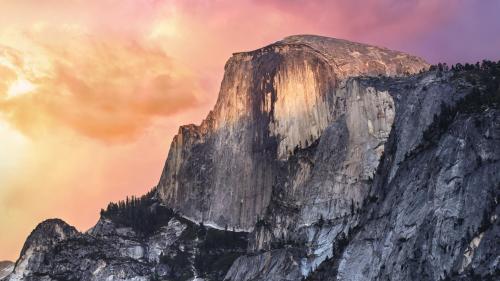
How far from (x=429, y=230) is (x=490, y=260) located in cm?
2566

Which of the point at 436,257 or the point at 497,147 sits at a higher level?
the point at 497,147

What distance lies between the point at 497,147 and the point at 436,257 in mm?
25440

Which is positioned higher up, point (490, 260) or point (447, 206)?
point (447, 206)

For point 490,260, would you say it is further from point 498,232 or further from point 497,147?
point 497,147

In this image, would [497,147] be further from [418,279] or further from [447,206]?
[418,279]

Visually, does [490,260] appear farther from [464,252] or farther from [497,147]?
[497,147]

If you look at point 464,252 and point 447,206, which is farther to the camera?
point 447,206

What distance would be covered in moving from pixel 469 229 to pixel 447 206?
10746 mm

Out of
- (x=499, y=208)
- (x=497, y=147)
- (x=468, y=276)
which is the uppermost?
(x=497, y=147)

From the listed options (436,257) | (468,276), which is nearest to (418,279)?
(436,257)

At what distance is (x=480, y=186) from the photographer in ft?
635

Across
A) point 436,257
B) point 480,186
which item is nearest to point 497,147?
point 480,186

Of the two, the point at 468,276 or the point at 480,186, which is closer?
the point at 468,276

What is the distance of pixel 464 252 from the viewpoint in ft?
603
